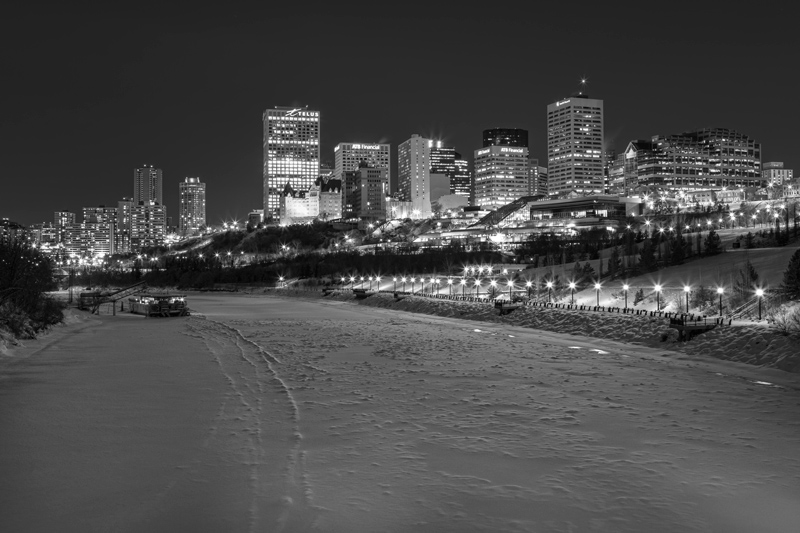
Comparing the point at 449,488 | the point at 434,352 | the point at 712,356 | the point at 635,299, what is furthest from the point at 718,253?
the point at 449,488

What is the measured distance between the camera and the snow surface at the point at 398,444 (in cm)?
867

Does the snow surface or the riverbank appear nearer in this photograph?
the snow surface

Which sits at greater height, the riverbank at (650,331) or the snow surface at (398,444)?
the riverbank at (650,331)

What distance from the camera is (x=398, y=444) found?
1220 cm

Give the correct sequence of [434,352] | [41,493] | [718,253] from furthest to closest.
→ [718,253], [434,352], [41,493]

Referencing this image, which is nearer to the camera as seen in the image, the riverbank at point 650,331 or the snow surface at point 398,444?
the snow surface at point 398,444

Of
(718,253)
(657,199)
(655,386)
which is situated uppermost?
(657,199)

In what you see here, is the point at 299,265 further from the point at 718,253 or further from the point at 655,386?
the point at 655,386

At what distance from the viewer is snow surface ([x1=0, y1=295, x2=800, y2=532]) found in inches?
341

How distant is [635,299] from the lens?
133 feet

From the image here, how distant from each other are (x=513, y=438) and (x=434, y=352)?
13.8m

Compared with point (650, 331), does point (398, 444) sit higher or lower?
lower

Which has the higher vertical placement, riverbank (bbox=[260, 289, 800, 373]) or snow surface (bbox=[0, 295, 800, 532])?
riverbank (bbox=[260, 289, 800, 373])

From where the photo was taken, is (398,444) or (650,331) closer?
(398,444)
